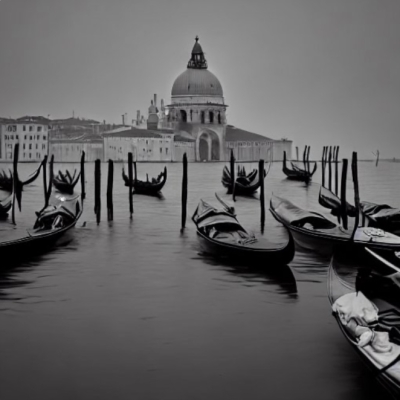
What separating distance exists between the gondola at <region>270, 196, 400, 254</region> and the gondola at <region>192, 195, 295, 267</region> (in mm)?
347

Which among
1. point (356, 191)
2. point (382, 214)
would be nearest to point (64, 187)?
point (356, 191)

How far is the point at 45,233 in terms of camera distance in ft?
21.5

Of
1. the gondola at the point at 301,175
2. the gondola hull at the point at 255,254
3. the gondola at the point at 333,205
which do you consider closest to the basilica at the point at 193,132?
the gondola at the point at 301,175

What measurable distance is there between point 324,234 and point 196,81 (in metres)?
28.2

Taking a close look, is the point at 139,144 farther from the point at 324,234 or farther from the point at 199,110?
the point at 324,234

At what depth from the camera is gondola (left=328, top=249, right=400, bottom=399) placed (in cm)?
291

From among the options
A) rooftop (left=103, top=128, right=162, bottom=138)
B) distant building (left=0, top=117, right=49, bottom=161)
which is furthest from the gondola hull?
rooftop (left=103, top=128, right=162, bottom=138)

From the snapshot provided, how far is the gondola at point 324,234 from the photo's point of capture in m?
5.53

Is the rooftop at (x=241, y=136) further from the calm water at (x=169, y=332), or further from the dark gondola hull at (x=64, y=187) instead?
the calm water at (x=169, y=332)

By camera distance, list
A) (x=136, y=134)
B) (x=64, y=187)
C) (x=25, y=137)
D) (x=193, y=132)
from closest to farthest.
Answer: (x=64, y=187), (x=25, y=137), (x=136, y=134), (x=193, y=132)

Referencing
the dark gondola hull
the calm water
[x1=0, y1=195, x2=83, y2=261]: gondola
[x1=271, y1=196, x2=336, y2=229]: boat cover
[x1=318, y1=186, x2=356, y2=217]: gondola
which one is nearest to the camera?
the calm water

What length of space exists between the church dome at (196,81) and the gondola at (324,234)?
26.4 meters

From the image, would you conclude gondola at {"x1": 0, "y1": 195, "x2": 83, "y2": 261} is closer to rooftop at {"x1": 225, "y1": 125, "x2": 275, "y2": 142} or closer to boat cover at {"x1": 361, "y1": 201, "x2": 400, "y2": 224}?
boat cover at {"x1": 361, "y1": 201, "x2": 400, "y2": 224}

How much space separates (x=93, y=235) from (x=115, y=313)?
11.9ft
